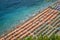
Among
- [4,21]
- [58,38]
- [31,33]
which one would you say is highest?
[4,21]

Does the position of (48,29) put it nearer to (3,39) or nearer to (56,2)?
(3,39)

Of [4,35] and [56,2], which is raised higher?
[4,35]

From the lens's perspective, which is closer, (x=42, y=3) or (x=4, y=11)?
(x=4, y=11)

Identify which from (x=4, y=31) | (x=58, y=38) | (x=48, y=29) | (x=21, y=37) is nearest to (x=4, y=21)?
(x=4, y=31)

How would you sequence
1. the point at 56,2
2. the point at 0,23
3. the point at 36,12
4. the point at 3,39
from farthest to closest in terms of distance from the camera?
the point at 56,2, the point at 36,12, the point at 0,23, the point at 3,39

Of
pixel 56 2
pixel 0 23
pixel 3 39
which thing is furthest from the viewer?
pixel 56 2

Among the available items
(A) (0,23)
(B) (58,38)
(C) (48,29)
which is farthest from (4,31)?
(B) (58,38)
